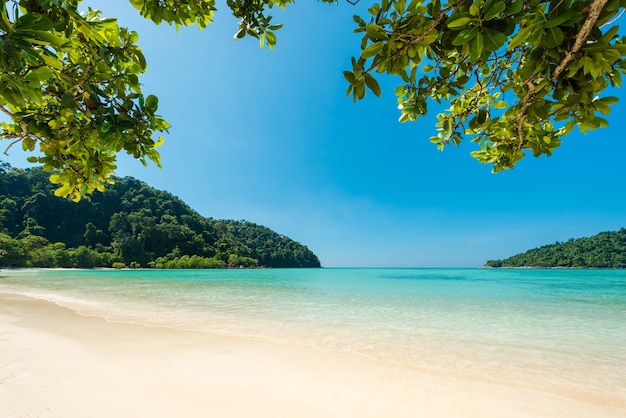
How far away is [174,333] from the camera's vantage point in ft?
17.6

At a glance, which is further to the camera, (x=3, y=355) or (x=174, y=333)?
(x=174, y=333)

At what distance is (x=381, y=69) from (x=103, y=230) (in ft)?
263

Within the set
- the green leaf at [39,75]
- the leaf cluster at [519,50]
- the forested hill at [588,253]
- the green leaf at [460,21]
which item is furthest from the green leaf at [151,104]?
the forested hill at [588,253]

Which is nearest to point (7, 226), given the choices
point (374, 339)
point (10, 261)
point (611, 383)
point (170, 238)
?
point (10, 261)

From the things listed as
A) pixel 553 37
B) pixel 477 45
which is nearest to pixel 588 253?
pixel 553 37

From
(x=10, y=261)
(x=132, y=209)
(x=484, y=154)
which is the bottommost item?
(x=10, y=261)

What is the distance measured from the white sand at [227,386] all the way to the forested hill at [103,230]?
5580cm

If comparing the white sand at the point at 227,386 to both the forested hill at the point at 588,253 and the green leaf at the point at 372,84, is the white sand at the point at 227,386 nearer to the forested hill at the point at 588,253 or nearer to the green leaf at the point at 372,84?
the green leaf at the point at 372,84

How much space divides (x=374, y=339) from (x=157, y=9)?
234 inches

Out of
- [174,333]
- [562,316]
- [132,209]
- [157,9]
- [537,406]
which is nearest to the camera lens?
[157,9]

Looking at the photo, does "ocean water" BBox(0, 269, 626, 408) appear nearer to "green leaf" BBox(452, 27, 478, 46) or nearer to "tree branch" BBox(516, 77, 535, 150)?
"tree branch" BBox(516, 77, 535, 150)

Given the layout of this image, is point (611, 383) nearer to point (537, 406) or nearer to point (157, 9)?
point (537, 406)

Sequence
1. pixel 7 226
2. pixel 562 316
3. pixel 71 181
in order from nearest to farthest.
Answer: pixel 71 181, pixel 562 316, pixel 7 226

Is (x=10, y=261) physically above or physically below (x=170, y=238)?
below
